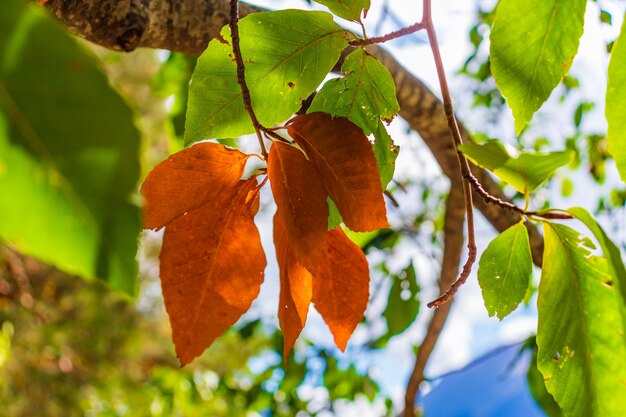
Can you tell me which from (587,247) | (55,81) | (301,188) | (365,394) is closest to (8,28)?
(55,81)

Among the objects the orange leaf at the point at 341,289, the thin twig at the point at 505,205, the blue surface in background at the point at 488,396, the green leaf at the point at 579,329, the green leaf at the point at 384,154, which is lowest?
the blue surface in background at the point at 488,396

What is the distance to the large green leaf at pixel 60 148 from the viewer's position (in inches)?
5.5

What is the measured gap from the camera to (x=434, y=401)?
1.89m

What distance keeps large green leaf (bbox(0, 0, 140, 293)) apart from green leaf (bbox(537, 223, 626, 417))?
28cm

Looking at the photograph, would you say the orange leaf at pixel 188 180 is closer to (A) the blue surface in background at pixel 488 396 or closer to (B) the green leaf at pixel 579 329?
(B) the green leaf at pixel 579 329

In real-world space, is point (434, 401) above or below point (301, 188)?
below

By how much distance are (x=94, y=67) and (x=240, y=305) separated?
22 centimetres

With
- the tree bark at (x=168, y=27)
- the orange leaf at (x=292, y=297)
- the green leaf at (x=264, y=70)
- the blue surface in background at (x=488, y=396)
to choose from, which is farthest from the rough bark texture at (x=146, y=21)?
the blue surface in background at (x=488, y=396)

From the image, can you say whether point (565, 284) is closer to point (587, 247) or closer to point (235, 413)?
point (587, 247)

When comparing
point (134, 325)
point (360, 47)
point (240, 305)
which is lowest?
point (134, 325)

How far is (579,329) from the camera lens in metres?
0.37

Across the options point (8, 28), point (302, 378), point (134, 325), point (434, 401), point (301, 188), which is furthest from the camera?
point (134, 325)

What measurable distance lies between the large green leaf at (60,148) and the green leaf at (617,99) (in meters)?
0.24

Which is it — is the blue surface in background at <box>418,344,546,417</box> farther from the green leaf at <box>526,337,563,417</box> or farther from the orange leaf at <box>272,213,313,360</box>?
the orange leaf at <box>272,213,313,360</box>
